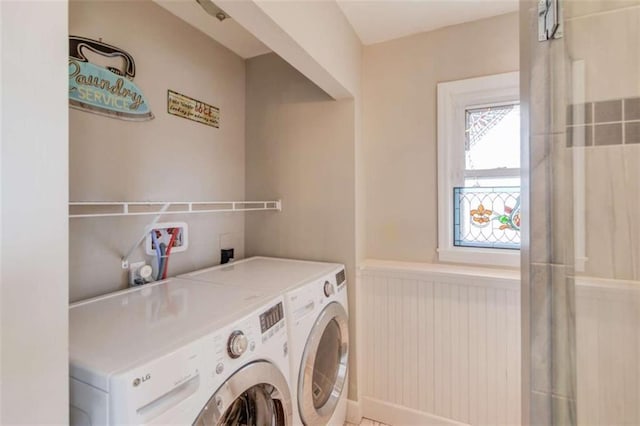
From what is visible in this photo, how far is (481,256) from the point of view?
5.89 feet

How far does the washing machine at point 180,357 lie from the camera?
66cm

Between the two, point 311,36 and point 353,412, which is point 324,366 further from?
point 311,36

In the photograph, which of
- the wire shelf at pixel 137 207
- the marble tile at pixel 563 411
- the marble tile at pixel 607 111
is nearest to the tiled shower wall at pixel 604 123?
the marble tile at pixel 607 111

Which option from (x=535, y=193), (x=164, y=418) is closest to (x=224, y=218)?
(x=164, y=418)

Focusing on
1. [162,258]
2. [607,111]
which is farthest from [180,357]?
[607,111]

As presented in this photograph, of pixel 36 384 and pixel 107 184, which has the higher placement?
pixel 107 184

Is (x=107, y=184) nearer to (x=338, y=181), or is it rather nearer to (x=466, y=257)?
(x=338, y=181)

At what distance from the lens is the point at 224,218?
2.04 meters

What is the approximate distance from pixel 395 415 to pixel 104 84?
92.1 inches

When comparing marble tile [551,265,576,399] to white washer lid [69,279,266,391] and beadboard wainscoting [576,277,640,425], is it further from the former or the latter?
white washer lid [69,279,266,391]

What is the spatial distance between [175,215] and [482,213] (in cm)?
181

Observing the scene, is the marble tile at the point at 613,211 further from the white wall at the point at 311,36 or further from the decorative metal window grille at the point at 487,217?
the decorative metal window grille at the point at 487,217

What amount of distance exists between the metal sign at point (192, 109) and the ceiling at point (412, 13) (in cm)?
98

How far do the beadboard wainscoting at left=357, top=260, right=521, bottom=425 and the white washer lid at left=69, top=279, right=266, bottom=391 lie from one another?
0.98 metres
